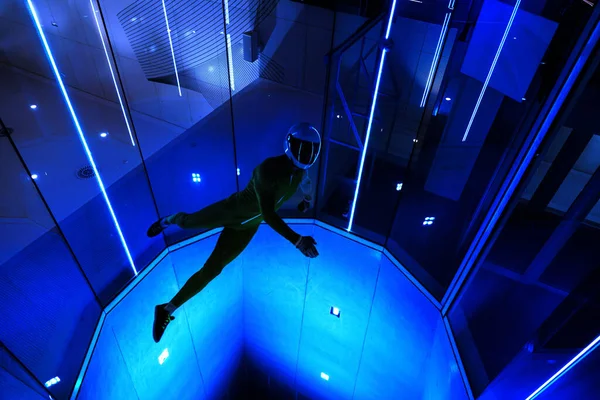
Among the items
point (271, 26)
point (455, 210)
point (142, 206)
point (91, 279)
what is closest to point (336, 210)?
point (455, 210)

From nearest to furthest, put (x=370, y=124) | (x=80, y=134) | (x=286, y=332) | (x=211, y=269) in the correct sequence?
(x=211, y=269) → (x=370, y=124) → (x=286, y=332) → (x=80, y=134)

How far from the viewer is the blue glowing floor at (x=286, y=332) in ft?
10.7

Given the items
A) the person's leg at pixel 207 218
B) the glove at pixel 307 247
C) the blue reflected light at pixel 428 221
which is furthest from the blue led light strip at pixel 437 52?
the person's leg at pixel 207 218

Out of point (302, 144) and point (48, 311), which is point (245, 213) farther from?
point (48, 311)

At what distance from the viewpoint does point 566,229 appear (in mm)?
3264

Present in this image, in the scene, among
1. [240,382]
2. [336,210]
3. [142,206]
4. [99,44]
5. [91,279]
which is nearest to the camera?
[91,279]

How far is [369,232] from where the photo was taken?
3.60 m

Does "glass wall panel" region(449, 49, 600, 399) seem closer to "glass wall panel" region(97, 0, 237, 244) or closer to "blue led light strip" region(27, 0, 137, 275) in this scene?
"glass wall panel" region(97, 0, 237, 244)

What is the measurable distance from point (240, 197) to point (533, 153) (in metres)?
1.81

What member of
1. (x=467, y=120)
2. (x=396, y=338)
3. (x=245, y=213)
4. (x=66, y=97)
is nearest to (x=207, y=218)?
(x=245, y=213)

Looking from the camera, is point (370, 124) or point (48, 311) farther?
point (370, 124)

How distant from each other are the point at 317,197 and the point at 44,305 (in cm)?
229

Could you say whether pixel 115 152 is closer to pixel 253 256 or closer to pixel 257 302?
pixel 253 256

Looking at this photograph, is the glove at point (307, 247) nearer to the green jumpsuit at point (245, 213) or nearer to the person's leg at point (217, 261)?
the green jumpsuit at point (245, 213)
